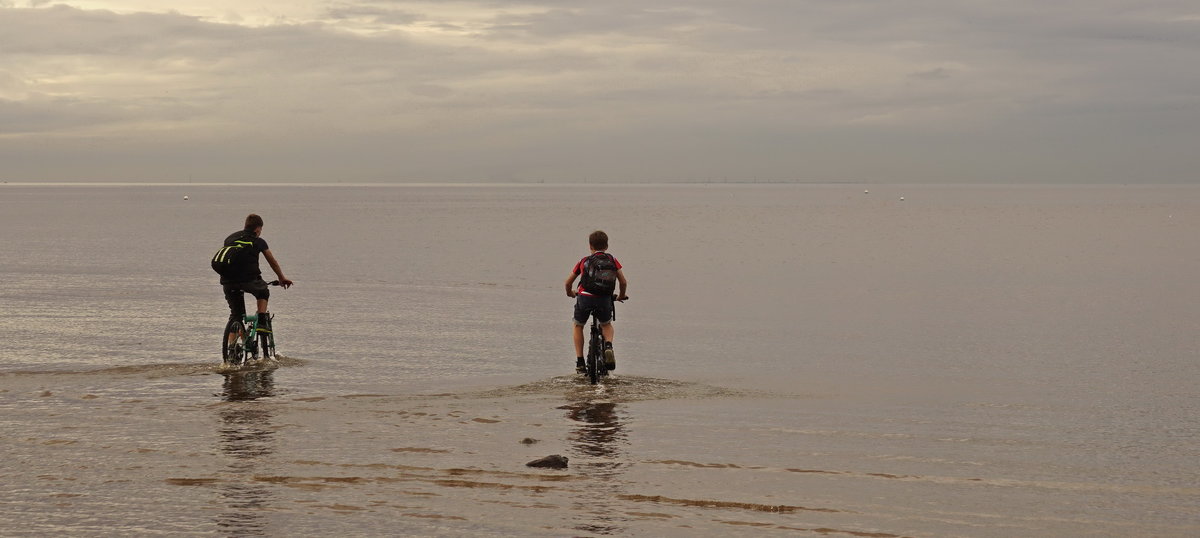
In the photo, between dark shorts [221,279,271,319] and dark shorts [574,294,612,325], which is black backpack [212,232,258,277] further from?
dark shorts [574,294,612,325]

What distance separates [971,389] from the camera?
48.5 feet

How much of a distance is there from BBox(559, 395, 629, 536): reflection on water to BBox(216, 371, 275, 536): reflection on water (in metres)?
2.12

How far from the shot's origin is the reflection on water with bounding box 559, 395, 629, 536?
8117mm

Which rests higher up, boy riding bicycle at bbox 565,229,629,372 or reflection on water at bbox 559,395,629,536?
boy riding bicycle at bbox 565,229,629,372

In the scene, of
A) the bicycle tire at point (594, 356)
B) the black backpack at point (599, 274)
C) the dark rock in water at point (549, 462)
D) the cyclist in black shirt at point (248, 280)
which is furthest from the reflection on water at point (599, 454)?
the cyclist in black shirt at point (248, 280)

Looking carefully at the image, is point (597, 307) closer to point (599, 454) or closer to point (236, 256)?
point (599, 454)

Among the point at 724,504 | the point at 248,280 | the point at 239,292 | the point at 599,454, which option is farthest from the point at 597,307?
the point at 724,504

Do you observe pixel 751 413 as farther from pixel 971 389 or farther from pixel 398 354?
pixel 398 354

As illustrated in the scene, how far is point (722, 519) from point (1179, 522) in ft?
10.2

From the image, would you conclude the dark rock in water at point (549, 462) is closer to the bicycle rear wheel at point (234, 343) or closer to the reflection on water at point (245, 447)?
the reflection on water at point (245, 447)

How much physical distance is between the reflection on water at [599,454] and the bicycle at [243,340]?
470 centimetres

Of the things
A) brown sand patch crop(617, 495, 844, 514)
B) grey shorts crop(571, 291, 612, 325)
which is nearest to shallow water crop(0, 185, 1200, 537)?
brown sand patch crop(617, 495, 844, 514)

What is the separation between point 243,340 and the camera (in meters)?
15.4

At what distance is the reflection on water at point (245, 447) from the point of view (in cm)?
→ 797
